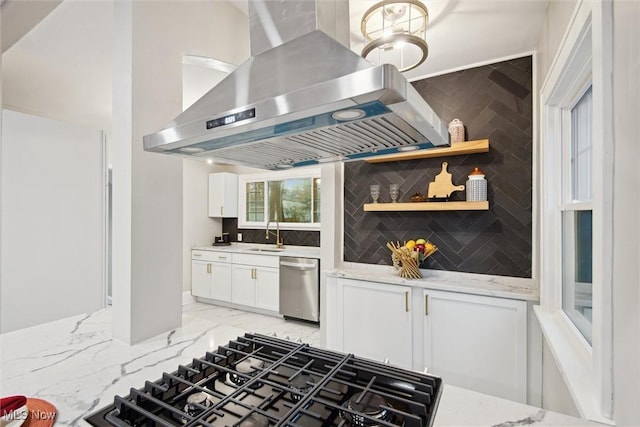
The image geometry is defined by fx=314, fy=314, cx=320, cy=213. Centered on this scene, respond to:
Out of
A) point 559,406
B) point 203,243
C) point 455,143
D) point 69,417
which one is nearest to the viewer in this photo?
point 69,417

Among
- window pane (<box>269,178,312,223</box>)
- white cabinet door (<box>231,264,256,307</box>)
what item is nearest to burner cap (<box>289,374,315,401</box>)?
white cabinet door (<box>231,264,256,307</box>)

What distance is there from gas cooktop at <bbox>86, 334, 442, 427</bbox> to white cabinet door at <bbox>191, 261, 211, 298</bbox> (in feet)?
12.6

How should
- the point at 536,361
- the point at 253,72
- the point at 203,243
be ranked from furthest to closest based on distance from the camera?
the point at 203,243
the point at 536,361
the point at 253,72

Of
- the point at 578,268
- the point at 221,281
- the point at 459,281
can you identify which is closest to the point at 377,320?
the point at 459,281

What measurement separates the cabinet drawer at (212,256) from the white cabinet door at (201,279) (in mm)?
77

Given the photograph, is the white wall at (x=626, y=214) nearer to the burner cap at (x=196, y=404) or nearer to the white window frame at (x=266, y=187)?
the burner cap at (x=196, y=404)

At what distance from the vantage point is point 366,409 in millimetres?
867

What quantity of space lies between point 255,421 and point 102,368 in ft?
2.25

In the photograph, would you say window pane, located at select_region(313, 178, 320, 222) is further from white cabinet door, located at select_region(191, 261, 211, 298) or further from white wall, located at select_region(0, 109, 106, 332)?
white wall, located at select_region(0, 109, 106, 332)

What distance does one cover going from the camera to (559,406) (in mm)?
1554

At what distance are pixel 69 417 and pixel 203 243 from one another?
4.50 m

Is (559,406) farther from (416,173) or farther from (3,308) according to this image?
(3,308)

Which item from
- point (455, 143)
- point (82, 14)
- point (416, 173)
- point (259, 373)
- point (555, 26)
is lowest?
point (259, 373)

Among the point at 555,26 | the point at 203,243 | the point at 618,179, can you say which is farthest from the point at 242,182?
the point at 618,179
